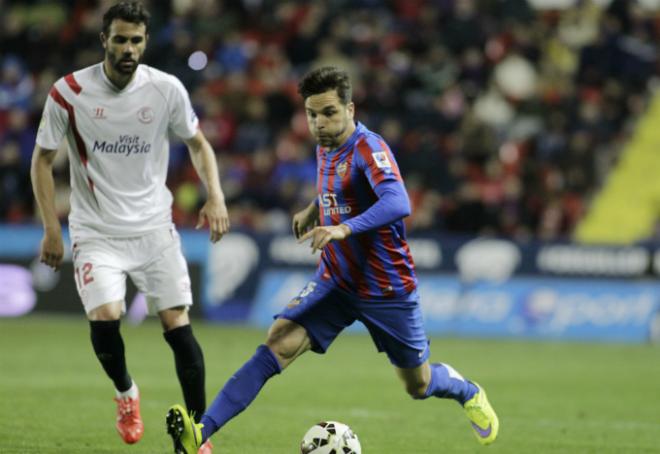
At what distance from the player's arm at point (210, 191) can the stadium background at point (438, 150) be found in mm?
7975

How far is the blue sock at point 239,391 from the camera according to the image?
689cm

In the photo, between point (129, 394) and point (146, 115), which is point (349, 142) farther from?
point (129, 394)

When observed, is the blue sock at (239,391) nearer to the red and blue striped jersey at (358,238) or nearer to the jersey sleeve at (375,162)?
the red and blue striped jersey at (358,238)

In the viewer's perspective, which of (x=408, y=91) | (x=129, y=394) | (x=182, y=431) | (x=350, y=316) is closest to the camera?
(x=182, y=431)

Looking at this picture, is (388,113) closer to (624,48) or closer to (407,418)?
(624,48)

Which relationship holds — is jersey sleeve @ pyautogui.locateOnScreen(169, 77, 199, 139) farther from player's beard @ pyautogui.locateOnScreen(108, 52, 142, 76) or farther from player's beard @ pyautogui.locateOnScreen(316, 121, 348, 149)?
player's beard @ pyautogui.locateOnScreen(316, 121, 348, 149)

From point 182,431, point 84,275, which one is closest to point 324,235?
point 182,431

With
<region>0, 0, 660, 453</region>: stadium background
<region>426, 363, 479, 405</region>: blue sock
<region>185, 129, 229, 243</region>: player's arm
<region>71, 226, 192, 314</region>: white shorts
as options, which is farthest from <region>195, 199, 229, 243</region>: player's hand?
<region>0, 0, 660, 453</region>: stadium background

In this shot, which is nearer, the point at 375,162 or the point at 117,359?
the point at 375,162

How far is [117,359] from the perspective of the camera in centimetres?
753

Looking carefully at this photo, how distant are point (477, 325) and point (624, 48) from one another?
22.7 feet

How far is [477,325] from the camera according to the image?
17.8 metres

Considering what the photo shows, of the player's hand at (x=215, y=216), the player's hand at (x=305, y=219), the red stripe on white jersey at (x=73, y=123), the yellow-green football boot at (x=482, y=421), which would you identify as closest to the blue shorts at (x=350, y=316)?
the player's hand at (x=305, y=219)

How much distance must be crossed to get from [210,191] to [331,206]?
0.81m
